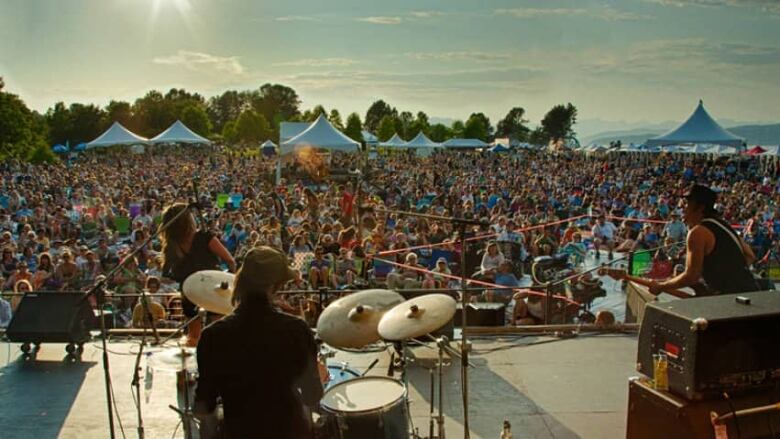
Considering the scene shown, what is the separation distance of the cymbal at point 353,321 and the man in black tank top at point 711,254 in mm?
2072

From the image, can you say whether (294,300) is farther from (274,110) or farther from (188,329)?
(274,110)

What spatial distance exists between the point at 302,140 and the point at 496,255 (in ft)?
44.2

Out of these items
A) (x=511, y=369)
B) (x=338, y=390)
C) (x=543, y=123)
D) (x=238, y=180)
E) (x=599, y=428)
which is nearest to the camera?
(x=338, y=390)

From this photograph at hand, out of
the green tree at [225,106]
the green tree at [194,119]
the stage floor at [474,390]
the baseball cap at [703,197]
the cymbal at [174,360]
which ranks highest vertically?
the green tree at [225,106]

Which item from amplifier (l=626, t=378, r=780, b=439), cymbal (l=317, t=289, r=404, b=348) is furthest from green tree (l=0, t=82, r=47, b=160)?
amplifier (l=626, t=378, r=780, b=439)

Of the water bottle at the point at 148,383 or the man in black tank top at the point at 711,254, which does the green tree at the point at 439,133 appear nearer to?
the water bottle at the point at 148,383

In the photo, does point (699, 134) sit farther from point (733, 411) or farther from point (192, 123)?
point (192, 123)

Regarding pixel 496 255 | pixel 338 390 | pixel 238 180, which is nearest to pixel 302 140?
pixel 238 180

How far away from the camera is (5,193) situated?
1938 centimetres

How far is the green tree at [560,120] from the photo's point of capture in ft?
381

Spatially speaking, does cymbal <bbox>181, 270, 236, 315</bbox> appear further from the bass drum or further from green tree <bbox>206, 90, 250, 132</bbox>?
green tree <bbox>206, 90, 250, 132</bbox>

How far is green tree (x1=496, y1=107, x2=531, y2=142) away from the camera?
391ft

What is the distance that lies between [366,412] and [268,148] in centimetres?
4727

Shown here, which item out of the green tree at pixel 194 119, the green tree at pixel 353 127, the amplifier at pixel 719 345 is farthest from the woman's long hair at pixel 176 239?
the green tree at pixel 194 119
